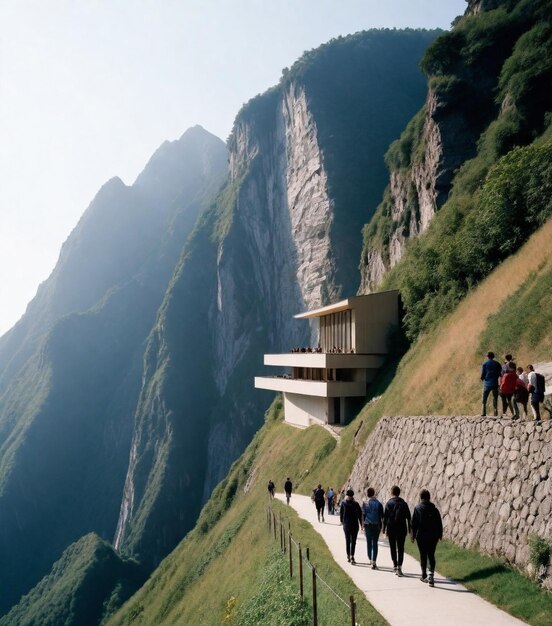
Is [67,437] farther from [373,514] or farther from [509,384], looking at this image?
[509,384]

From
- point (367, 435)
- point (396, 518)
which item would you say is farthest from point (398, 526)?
point (367, 435)

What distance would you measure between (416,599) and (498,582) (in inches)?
58.4

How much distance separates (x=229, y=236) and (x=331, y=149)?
1583 inches

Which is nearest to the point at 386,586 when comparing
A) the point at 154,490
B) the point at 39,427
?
the point at 154,490

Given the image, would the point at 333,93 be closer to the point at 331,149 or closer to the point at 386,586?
the point at 331,149

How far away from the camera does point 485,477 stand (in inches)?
448

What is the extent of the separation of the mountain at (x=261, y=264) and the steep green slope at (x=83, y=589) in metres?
11.2

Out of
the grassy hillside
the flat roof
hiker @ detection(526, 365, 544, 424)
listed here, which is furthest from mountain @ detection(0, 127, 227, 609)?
hiker @ detection(526, 365, 544, 424)

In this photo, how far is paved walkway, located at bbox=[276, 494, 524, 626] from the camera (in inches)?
315

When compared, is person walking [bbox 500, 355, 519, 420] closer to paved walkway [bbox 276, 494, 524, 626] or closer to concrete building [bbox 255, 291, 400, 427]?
paved walkway [bbox 276, 494, 524, 626]

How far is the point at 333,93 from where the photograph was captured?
11688 centimetres

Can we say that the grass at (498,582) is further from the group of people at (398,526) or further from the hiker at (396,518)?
the hiker at (396,518)

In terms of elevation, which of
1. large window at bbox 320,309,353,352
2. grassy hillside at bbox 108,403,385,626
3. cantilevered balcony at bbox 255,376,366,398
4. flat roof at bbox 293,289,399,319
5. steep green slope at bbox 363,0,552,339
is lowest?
grassy hillside at bbox 108,403,385,626

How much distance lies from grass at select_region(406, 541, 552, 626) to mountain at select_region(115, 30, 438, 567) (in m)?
79.6
